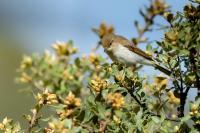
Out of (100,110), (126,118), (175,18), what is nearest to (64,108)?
(100,110)

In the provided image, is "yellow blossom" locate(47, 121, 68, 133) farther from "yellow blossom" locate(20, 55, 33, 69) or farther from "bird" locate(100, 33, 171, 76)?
"yellow blossom" locate(20, 55, 33, 69)

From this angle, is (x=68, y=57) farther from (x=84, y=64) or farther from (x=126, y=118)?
(x=126, y=118)

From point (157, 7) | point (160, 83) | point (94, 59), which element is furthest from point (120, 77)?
point (157, 7)

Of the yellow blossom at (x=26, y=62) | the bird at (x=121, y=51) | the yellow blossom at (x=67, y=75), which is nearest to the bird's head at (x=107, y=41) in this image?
the bird at (x=121, y=51)

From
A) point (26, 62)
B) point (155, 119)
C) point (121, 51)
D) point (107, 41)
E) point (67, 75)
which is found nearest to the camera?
point (155, 119)

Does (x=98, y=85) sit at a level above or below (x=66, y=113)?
above

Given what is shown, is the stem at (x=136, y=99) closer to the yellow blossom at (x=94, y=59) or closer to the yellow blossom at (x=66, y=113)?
the yellow blossom at (x=66, y=113)

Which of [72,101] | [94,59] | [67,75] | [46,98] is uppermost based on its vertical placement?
[94,59]

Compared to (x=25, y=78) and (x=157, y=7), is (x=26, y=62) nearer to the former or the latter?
(x=25, y=78)

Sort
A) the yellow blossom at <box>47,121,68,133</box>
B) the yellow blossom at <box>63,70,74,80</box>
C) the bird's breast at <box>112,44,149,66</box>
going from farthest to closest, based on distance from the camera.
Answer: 1. the yellow blossom at <box>63,70,74,80</box>
2. the bird's breast at <box>112,44,149,66</box>
3. the yellow blossom at <box>47,121,68,133</box>

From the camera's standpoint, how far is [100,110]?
3.06m

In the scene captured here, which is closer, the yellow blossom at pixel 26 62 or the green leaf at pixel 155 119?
the green leaf at pixel 155 119

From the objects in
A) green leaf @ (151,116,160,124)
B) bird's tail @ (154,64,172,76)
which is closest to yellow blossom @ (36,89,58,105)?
green leaf @ (151,116,160,124)

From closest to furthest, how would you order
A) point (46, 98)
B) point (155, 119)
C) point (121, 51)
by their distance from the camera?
point (155, 119) < point (46, 98) < point (121, 51)
